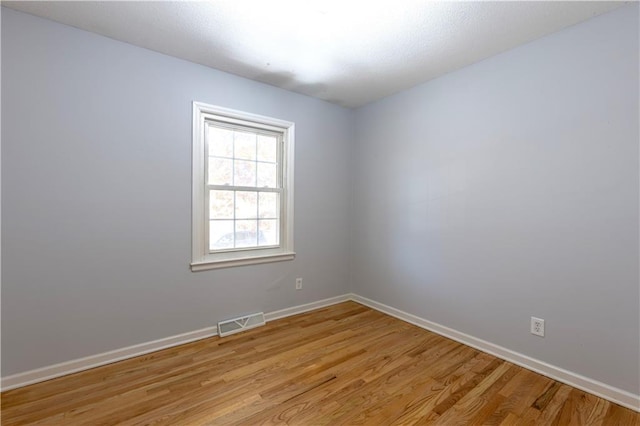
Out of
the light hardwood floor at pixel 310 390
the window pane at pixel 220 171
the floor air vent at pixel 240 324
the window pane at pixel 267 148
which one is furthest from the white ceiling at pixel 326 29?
the light hardwood floor at pixel 310 390

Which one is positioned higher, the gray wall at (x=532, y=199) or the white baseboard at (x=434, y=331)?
the gray wall at (x=532, y=199)

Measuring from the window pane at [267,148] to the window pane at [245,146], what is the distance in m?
0.07

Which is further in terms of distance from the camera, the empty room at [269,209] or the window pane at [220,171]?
the window pane at [220,171]

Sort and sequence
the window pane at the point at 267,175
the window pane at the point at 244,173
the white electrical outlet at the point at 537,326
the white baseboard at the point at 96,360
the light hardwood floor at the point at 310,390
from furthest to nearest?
the window pane at the point at 267,175
the window pane at the point at 244,173
the white electrical outlet at the point at 537,326
the white baseboard at the point at 96,360
the light hardwood floor at the point at 310,390

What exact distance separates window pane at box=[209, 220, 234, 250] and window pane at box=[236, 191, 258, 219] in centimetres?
15

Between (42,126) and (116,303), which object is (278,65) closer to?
(42,126)

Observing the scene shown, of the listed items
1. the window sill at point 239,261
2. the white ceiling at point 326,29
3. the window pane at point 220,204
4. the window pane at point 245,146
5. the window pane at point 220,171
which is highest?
the white ceiling at point 326,29

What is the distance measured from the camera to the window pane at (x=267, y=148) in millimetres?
3125

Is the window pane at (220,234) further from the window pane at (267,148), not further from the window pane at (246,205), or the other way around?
the window pane at (267,148)

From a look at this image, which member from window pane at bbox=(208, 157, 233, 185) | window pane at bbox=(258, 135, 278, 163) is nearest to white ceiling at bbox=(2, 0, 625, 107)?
window pane at bbox=(258, 135, 278, 163)

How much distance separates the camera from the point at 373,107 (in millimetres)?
3570

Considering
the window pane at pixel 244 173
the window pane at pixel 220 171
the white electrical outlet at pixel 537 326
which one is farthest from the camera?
the window pane at pixel 244 173

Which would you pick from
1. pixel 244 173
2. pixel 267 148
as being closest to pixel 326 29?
pixel 267 148

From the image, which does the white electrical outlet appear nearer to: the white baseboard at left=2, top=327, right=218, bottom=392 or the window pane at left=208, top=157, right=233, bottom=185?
the white baseboard at left=2, top=327, right=218, bottom=392
